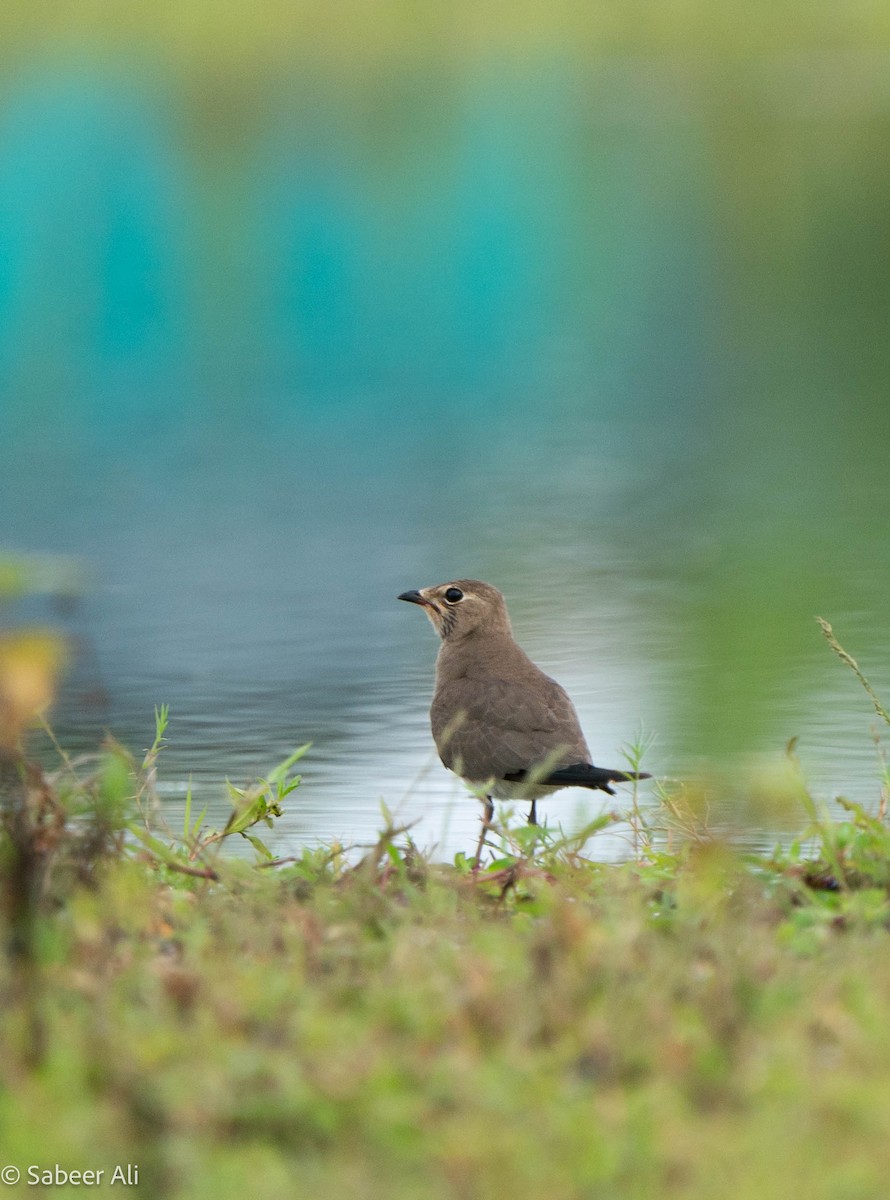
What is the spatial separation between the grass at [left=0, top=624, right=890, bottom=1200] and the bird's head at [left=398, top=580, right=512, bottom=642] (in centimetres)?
197

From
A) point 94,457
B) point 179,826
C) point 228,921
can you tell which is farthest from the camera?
point 94,457

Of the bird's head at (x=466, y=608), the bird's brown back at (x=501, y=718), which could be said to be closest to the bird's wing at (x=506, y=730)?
the bird's brown back at (x=501, y=718)

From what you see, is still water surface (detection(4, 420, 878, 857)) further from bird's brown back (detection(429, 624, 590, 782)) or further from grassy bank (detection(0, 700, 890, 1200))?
grassy bank (detection(0, 700, 890, 1200))

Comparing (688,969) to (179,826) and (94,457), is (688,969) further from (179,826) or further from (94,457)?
(94,457)

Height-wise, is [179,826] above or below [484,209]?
below

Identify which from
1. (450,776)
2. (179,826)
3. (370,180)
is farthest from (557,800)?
(370,180)

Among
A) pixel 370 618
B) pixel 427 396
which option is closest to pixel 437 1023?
Answer: pixel 370 618

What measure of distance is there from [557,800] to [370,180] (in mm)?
20908

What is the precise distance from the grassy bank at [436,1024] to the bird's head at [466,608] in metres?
2.00

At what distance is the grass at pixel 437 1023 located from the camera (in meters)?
2.96

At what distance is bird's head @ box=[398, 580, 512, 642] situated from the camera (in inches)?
249

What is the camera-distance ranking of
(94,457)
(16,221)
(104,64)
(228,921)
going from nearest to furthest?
1. (228,921)
2. (94,457)
3. (16,221)
4. (104,64)

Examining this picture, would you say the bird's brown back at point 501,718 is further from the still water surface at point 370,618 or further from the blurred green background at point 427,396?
the blurred green background at point 427,396

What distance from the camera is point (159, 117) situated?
104 ft
